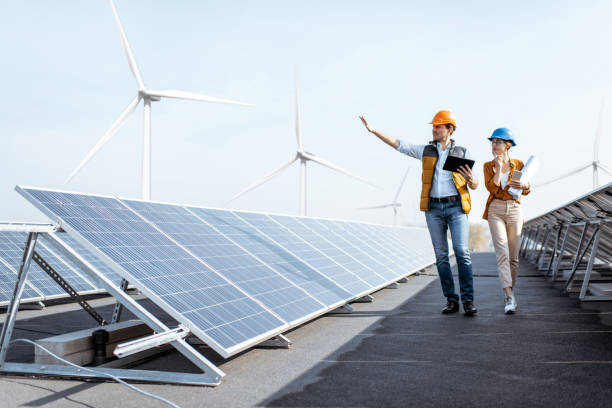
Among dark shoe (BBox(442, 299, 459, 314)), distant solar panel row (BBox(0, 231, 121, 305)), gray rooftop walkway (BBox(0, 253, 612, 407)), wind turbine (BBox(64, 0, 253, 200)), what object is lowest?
gray rooftop walkway (BBox(0, 253, 612, 407))

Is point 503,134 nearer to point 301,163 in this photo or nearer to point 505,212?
point 505,212

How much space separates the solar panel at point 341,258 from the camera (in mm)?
9266

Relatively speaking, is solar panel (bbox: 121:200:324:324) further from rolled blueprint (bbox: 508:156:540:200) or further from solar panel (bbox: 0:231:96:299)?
solar panel (bbox: 0:231:96:299)

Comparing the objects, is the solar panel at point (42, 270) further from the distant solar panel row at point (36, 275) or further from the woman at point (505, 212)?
the woman at point (505, 212)

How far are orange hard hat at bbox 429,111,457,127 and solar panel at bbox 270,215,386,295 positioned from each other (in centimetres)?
284

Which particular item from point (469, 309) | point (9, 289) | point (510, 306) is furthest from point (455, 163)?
point (9, 289)

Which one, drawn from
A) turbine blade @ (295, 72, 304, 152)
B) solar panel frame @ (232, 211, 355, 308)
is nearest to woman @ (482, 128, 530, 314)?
solar panel frame @ (232, 211, 355, 308)

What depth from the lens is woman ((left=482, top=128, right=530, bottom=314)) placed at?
7789 mm

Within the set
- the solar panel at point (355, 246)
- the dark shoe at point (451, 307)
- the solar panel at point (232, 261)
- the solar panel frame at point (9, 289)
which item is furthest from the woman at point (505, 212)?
the solar panel frame at point (9, 289)

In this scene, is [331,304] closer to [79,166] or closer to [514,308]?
[514,308]

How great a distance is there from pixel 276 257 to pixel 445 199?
2529 mm

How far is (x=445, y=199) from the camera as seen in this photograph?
7910mm

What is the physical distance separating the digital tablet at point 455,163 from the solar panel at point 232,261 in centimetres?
257

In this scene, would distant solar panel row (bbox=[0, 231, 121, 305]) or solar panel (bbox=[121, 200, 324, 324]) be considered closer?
solar panel (bbox=[121, 200, 324, 324])
